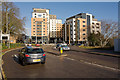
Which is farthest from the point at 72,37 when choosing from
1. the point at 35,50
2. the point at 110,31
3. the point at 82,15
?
the point at 35,50

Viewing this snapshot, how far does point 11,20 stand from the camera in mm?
30031

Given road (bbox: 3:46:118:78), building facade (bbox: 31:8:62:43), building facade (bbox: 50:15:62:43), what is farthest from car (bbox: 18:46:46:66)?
building facade (bbox: 50:15:62:43)

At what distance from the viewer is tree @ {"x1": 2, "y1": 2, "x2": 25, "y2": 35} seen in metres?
29.2

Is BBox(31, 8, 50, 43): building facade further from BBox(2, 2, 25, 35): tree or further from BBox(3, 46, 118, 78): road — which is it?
BBox(3, 46, 118, 78): road

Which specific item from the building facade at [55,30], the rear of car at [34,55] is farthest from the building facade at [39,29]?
the rear of car at [34,55]

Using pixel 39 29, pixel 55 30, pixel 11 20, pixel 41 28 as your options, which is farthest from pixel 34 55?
pixel 55 30

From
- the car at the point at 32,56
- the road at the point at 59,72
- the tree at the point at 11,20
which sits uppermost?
the tree at the point at 11,20

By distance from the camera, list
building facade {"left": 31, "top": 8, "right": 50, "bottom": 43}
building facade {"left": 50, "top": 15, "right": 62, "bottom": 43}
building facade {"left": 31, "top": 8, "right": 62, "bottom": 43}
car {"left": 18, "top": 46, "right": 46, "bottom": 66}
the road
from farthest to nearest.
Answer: building facade {"left": 50, "top": 15, "right": 62, "bottom": 43} < building facade {"left": 31, "top": 8, "right": 62, "bottom": 43} < building facade {"left": 31, "top": 8, "right": 50, "bottom": 43} < car {"left": 18, "top": 46, "right": 46, "bottom": 66} < the road

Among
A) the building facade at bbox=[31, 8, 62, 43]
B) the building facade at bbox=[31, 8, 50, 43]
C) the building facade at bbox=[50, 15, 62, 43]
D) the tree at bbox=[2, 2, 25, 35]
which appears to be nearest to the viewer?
the tree at bbox=[2, 2, 25, 35]

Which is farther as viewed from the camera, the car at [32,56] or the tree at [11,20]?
the tree at [11,20]

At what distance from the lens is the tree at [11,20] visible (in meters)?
29.2

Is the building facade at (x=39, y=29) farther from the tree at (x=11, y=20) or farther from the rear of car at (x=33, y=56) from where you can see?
the rear of car at (x=33, y=56)

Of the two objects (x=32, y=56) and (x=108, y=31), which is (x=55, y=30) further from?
(x=32, y=56)

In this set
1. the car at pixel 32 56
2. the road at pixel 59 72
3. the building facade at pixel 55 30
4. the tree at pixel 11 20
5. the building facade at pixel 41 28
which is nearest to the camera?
the road at pixel 59 72
